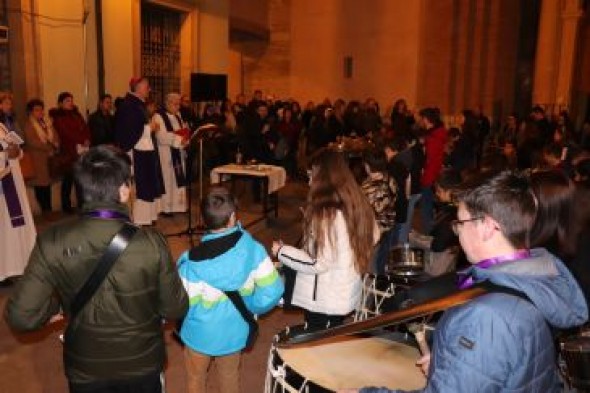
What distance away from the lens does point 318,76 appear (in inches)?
774

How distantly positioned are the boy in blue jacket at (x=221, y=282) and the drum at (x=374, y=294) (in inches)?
42.0

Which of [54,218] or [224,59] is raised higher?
[224,59]

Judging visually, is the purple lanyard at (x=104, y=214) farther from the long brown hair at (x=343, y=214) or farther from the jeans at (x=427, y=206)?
the jeans at (x=427, y=206)

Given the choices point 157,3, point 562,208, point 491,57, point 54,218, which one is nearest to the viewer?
point 562,208

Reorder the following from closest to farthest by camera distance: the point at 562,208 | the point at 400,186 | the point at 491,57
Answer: the point at 562,208
the point at 400,186
the point at 491,57

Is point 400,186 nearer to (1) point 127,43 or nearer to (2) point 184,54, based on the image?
(1) point 127,43

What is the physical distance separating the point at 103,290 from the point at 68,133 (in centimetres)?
715

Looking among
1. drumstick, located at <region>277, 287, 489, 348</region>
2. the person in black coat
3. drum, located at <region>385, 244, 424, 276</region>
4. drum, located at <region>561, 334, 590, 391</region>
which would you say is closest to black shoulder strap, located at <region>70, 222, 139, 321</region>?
drumstick, located at <region>277, 287, 489, 348</region>

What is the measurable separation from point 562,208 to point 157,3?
10.4 m

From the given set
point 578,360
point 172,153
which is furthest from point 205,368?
point 172,153

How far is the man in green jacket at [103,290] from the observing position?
88.5 inches

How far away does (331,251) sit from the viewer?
3.41 metres

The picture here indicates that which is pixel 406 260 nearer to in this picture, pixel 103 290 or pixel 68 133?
pixel 103 290

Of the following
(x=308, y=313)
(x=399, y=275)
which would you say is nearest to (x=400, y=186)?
(x=399, y=275)
